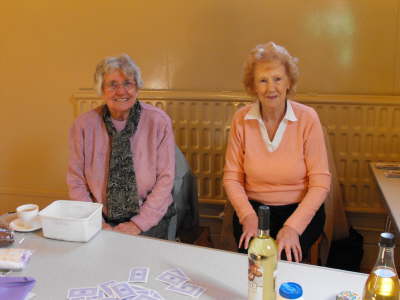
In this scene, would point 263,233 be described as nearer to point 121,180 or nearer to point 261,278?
point 261,278

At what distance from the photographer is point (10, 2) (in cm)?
307

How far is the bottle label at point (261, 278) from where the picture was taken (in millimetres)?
1052

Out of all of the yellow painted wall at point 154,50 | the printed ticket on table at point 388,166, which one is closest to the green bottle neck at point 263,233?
the printed ticket on table at point 388,166

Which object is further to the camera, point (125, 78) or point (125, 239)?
point (125, 78)

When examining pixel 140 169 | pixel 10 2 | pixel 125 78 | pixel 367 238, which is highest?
pixel 10 2

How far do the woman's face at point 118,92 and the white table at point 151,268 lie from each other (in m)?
0.75

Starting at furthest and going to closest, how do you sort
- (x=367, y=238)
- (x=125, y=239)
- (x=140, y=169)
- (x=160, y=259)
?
(x=367, y=238)
(x=140, y=169)
(x=125, y=239)
(x=160, y=259)

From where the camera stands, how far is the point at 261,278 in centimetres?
105

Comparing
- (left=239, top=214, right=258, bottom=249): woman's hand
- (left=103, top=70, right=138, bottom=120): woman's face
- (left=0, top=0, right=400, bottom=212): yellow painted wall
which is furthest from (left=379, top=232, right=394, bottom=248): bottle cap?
(left=0, top=0, right=400, bottom=212): yellow painted wall

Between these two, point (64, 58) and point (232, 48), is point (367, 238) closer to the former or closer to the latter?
point (232, 48)

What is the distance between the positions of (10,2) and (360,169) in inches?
98.5

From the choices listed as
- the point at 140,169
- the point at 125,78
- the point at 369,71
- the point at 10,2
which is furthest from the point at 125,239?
the point at 10,2

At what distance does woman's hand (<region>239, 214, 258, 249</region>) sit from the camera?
1794mm

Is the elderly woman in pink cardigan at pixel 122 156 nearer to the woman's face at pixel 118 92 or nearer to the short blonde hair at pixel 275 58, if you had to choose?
the woman's face at pixel 118 92
